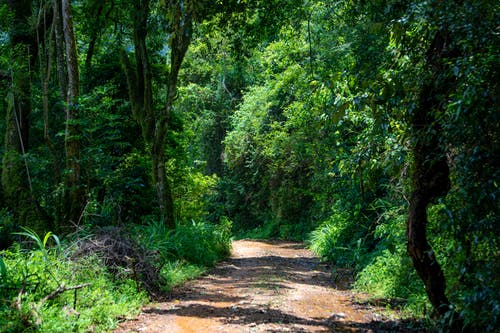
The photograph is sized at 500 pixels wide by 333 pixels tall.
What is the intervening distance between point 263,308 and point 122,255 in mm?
2561

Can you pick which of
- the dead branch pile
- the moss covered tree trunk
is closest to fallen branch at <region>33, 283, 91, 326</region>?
the dead branch pile

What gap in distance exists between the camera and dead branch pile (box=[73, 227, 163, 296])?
748 centimetres

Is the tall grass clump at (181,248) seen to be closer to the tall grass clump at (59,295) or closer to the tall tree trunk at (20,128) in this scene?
the tall grass clump at (59,295)

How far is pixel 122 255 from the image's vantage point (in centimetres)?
781

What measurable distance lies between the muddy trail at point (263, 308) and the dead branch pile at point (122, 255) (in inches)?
21.6

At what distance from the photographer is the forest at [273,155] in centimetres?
410

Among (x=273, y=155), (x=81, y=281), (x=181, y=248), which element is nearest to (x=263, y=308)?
(x=81, y=281)

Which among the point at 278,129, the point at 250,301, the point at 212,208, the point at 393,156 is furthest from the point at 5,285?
the point at 212,208

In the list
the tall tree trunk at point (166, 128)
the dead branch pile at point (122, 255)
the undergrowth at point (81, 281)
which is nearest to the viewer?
the undergrowth at point (81, 281)

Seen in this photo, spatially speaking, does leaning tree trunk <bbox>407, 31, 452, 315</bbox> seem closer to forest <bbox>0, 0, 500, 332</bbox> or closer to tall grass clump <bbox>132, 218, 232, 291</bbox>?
forest <bbox>0, 0, 500, 332</bbox>

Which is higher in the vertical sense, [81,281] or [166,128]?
[166,128]

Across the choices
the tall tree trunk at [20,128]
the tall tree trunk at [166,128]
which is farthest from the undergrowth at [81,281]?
the tall tree trunk at [166,128]

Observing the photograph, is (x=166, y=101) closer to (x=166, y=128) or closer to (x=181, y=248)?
(x=166, y=128)

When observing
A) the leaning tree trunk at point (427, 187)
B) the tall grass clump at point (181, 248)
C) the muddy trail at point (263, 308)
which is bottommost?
the muddy trail at point (263, 308)
